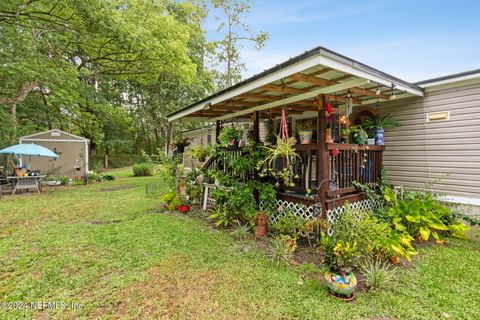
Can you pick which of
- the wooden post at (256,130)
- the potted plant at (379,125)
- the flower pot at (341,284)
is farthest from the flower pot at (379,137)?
the flower pot at (341,284)

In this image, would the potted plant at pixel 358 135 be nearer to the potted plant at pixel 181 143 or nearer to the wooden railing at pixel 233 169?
the wooden railing at pixel 233 169

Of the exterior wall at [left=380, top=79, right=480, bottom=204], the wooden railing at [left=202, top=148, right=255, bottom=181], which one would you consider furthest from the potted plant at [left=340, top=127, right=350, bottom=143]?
the wooden railing at [left=202, top=148, right=255, bottom=181]

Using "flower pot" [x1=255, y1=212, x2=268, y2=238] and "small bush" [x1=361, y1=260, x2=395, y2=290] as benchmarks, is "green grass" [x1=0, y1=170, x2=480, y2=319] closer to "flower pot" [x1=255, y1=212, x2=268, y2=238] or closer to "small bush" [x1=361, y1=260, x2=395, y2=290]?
"small bush" [x1=361, y1=260, x2=395, y2=290]

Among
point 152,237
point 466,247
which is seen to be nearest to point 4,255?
point 152,237

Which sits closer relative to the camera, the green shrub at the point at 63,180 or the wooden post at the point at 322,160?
the wooden post at the point at 322,160

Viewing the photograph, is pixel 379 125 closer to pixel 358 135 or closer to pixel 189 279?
pixel 358 135

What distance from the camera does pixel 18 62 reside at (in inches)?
297

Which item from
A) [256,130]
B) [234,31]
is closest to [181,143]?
[256,130]

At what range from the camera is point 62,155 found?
12.2 metres

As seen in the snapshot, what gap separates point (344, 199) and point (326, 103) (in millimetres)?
1778

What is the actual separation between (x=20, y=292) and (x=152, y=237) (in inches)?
74.6

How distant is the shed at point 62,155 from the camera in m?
11.6

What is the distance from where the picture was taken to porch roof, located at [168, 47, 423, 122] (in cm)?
294

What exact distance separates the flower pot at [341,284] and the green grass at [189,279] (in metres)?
0.12
